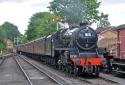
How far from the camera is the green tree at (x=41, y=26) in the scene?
76.3m

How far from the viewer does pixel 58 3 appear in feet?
241

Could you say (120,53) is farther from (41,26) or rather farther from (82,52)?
(41,26)

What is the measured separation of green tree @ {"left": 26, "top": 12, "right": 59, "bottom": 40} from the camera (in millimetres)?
76312

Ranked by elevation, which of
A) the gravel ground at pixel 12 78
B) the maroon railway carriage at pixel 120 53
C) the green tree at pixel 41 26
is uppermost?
the green tree at pixel 41 26

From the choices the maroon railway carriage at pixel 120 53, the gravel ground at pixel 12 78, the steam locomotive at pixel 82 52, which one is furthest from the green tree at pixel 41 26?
the steam locomotive at pixel 82 52

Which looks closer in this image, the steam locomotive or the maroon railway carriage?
the steam locomotive

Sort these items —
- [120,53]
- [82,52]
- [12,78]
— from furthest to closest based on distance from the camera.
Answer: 1. [120,53]
2. [82,52]
3. [12,78]

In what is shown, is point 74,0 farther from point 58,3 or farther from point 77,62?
point 77,62

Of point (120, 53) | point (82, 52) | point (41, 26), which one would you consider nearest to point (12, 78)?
point (82, 52)

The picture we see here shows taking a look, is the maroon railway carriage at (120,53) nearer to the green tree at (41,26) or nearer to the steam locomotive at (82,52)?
the steam locomotive at (82,52)

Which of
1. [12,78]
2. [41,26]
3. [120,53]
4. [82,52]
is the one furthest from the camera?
Result: [41,26]

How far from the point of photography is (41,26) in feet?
294

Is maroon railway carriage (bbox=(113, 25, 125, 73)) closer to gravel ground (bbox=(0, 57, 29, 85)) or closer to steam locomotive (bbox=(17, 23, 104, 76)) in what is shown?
steam locomotive (bbox=(17, 23, 104, 76))

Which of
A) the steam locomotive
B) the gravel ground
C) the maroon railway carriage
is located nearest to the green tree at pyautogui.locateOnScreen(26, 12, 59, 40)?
the gravel ground
